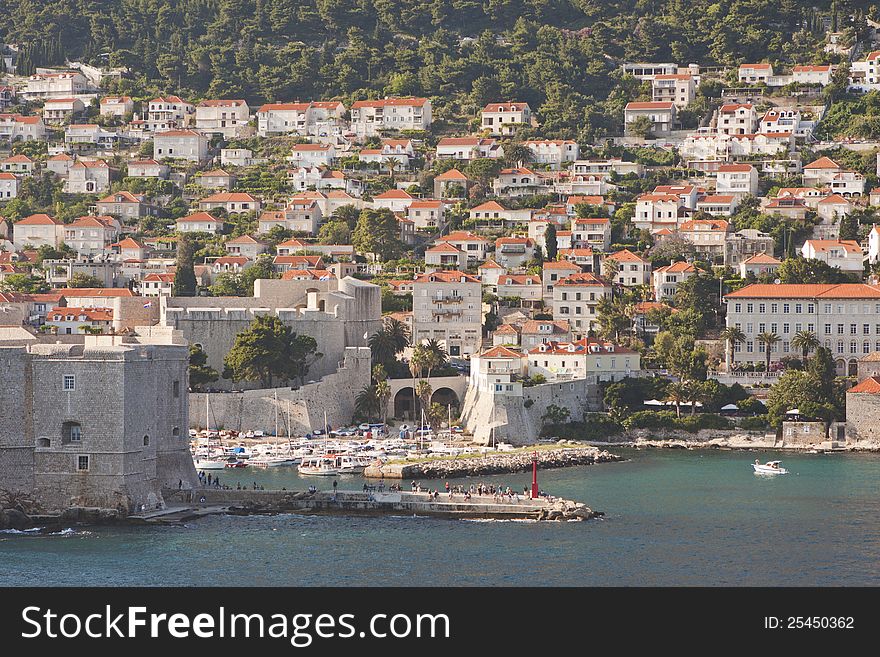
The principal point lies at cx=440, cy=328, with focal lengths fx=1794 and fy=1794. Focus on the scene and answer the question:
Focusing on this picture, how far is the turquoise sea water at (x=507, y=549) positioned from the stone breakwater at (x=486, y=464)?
478cm

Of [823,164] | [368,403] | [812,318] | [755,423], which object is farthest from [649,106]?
[368,403]

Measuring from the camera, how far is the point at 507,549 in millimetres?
33188

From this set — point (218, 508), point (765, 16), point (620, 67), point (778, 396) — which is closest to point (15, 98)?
point (620, 67)

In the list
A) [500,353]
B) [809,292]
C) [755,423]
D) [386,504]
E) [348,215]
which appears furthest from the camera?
[348,215]

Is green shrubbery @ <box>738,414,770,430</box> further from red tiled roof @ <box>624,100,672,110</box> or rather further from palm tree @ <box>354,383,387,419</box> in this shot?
red tiled roof @ <box>624,100,672,110</box>

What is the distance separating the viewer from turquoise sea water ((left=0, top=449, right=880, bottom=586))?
30516 mm

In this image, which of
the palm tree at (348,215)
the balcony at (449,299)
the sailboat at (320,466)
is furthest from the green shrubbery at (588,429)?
the palm tree at (348,215)

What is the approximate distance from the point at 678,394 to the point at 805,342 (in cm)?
487

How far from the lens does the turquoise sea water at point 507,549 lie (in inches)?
1201

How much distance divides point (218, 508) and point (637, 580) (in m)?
10.3

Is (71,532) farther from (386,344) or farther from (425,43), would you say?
(425,43)

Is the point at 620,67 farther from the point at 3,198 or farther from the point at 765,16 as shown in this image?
the point at 3,198

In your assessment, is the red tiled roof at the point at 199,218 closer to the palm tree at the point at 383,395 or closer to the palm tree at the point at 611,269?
the palm tree at the point at 611,269

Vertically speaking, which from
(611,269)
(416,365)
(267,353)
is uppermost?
(611,269)
